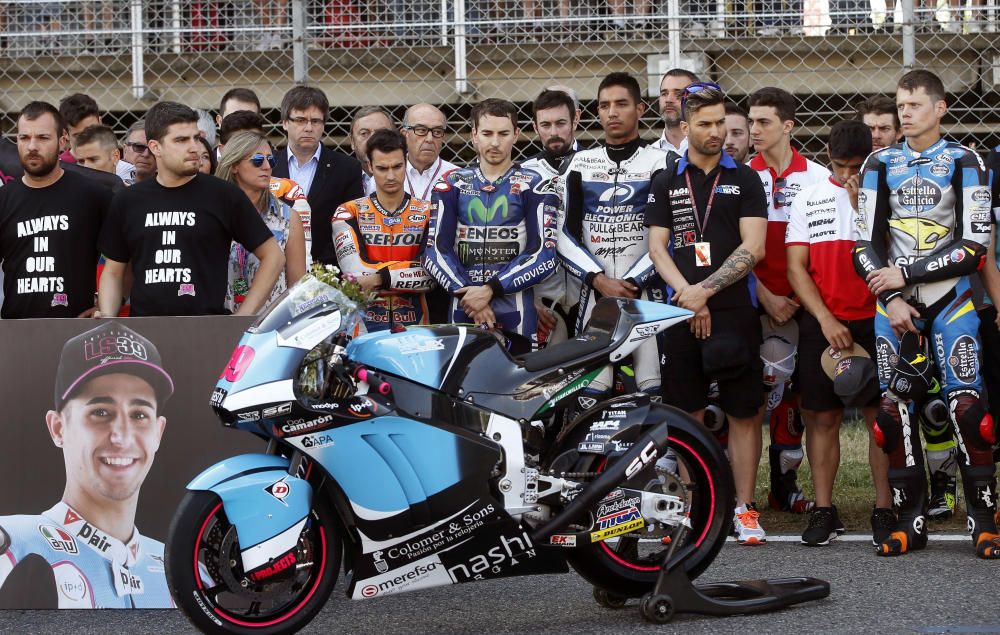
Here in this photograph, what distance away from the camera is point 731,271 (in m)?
6.22

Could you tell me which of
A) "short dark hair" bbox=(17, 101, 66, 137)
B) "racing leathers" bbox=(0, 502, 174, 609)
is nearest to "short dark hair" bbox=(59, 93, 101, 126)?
"short dark hair" bbox=(17, 101, 66, 137)

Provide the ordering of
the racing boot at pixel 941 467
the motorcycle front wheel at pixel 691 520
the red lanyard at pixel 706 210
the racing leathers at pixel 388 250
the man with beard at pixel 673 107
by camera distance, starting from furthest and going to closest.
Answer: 1. the man with beard at pixel 673 107
2. the racing leathers at pixel 388 250
3. the racing boot at pixel 941 467
4. the red lanyard at pixel 706 210
5. the motorcycle front wheel at pixel 691 520

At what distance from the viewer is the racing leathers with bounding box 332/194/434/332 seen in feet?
22.0

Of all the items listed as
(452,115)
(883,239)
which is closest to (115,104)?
(452,115)

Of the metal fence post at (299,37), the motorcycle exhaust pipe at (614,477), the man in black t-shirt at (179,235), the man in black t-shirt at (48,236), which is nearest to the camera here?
the motorcycle exhaust pipe at (614,477)

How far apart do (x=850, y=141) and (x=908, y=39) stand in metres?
2.63

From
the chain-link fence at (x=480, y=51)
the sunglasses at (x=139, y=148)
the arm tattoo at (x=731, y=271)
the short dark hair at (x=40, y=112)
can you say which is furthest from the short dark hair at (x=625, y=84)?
the short dark hair at (x=40, y=112)

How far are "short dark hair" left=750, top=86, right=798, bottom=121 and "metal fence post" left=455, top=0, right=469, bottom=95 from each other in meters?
2.70

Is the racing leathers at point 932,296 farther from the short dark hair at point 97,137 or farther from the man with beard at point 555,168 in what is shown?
the short dark hair at point 97,137

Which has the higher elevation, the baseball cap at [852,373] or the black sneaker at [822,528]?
the baseball cap at [852,373]

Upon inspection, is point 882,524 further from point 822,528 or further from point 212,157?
point 212,157

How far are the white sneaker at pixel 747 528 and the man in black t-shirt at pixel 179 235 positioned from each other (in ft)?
7.61

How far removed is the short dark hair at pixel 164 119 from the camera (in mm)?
5777

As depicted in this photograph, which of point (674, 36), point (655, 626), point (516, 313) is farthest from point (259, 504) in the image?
point (674, 36)
